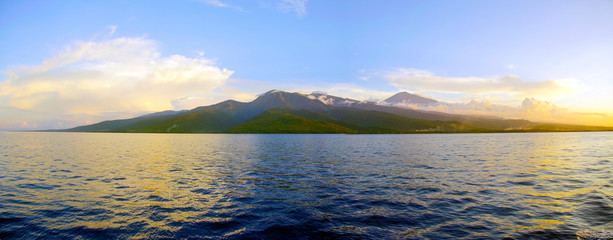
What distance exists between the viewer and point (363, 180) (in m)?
37.1

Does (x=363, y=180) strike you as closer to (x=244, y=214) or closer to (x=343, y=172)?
(x=343, y=172)

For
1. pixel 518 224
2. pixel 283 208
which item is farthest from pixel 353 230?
pixel 518 224

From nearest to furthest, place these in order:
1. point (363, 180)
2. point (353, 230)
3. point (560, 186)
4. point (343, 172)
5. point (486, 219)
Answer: point (353, 230) → point (486, 219) → point (560, 186) → point (363, 180) → point (343, 172)

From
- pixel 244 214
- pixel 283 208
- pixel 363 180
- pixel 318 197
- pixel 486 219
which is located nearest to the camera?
pixel 486 219

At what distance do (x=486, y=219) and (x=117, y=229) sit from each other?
2514 cm

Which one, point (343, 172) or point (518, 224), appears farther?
point (343, 172)

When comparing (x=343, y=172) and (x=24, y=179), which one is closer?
(x=24, y=179)

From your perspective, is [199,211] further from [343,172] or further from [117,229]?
[343,172]

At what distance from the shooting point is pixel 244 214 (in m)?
22.5

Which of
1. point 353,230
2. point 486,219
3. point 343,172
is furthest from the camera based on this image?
point 343,172

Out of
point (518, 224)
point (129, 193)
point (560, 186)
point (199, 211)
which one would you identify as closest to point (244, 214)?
point (199, 211)

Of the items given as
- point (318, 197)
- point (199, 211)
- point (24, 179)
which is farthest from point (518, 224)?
point (24, 179)

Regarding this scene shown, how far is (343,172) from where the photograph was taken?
4444cm

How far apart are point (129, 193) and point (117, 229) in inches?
465
